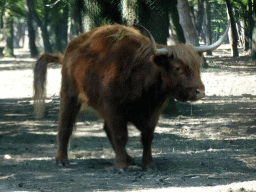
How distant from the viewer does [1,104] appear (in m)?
13.9

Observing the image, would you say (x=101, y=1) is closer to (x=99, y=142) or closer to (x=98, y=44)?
(x=99, y=142)

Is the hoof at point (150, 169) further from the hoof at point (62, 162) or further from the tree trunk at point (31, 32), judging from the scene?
the tree trunk at point (31, 32)

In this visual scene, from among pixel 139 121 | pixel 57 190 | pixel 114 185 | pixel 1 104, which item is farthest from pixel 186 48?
pixel 1 104

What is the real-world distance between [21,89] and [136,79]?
40.6ft

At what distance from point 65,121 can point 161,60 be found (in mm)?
1997

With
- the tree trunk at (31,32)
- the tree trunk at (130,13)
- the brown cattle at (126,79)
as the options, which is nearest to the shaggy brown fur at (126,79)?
the brown cattle at (126,79)

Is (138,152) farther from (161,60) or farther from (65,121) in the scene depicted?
(161,60)

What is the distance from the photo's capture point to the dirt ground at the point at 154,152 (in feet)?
18.2

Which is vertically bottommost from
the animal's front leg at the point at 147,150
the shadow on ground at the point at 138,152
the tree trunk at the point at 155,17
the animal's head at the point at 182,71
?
the shadow on ground at the point at 138,152

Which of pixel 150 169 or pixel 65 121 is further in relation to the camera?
pixel 65 121

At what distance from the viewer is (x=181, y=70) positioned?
18.5 feet

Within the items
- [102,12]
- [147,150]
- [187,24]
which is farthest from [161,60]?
[187,24]

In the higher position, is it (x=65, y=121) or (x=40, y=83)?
(x=40, y=83)

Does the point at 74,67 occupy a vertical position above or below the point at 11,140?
above
